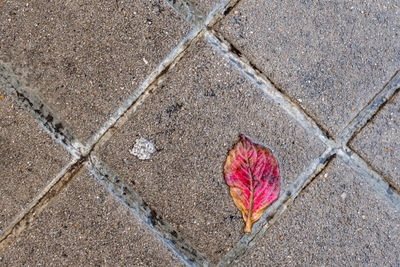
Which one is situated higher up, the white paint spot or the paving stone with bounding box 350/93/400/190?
the paving stone with bounding box 350/93/400/190

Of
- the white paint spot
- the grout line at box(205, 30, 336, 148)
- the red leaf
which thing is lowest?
the white paint spot

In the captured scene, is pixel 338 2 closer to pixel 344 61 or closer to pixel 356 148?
pixel 344 61

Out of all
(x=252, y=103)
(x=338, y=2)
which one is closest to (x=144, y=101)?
(x=252, y=103)

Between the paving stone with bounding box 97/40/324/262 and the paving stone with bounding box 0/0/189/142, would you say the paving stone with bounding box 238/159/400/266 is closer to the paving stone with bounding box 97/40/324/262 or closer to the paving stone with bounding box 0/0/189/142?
the paving stone with bounding box 97/40/324/262

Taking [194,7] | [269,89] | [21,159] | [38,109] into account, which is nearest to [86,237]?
[21,159]

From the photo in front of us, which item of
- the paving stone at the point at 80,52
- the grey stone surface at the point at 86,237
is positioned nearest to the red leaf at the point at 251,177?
the grey stone surface at the point at 86,237

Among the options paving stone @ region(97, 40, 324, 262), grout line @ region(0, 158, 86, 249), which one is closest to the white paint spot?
paving stone @ region(97, 40, 324, 262)
